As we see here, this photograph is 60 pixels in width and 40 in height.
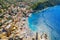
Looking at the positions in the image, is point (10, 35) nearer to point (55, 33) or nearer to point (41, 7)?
point (55, 33)

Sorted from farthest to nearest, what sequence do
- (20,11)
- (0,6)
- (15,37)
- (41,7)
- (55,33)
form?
(41,7) < (20,11) < (0,6) < (55,33) < (15,37)

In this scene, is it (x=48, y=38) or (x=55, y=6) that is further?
(x=55, y=6)

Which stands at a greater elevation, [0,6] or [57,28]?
[0,6]

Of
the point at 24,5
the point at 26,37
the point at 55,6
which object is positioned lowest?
the point at 55,6

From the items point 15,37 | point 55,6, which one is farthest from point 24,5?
point 15,37

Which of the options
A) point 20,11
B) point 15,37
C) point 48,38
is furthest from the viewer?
point 20,11

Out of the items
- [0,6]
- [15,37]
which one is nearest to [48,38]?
[15,37]

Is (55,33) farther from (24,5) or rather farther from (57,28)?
(24,5)
